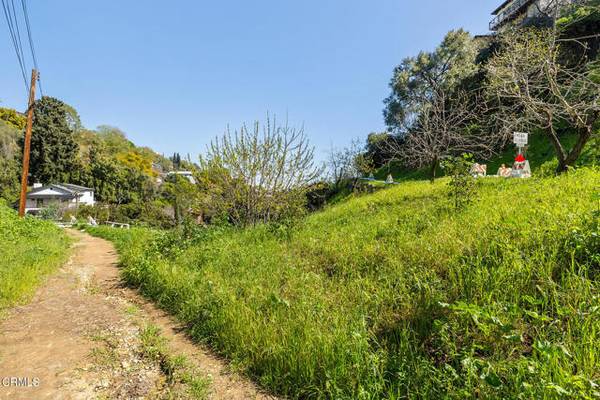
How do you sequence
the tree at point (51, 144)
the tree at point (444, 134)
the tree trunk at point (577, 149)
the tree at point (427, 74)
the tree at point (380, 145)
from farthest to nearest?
the tree at point (51, 144) < the tree at point (380, 145) < the tree at point (427, 74) < the tree at point (444, 134) < the tree trunk at point (577, 149)

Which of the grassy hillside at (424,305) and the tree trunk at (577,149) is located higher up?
the tree trunk at (577,149)

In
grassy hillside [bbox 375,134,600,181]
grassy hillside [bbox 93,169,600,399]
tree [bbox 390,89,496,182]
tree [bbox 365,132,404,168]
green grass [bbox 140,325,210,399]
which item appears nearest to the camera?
grassy hillside [bbox 93,169,600,399]

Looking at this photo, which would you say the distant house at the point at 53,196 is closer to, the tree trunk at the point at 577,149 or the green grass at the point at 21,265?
the green grass at the point at 21,265

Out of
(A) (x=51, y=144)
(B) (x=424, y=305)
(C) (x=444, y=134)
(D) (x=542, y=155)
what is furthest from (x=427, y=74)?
(A) (x=51, y=144)

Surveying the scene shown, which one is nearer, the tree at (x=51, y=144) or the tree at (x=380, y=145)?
the tree at (x=380, y=145)

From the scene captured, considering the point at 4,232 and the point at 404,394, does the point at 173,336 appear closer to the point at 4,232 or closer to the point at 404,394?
the point at 404,394

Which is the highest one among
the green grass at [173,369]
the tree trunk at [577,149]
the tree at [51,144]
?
the tree at [51,144]

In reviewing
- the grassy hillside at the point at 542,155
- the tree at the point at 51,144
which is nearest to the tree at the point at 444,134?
the grassy hillside at the point at 542,155

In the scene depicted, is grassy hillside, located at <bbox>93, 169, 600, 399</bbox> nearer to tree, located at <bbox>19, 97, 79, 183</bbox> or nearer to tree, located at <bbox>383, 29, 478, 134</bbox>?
tree, located at <bbox>383, 29, 478, 134</bbox>

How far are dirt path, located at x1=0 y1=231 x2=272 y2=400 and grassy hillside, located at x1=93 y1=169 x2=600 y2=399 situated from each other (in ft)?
0.83

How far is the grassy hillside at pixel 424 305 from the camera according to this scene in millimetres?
1923

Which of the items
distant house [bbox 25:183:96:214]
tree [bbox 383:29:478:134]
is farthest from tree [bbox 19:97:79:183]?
tree [bbox 383:29:478:134]

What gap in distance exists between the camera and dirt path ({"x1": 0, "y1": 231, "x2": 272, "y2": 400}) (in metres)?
2.48

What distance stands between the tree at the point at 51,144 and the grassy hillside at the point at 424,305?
42194 millimetres
